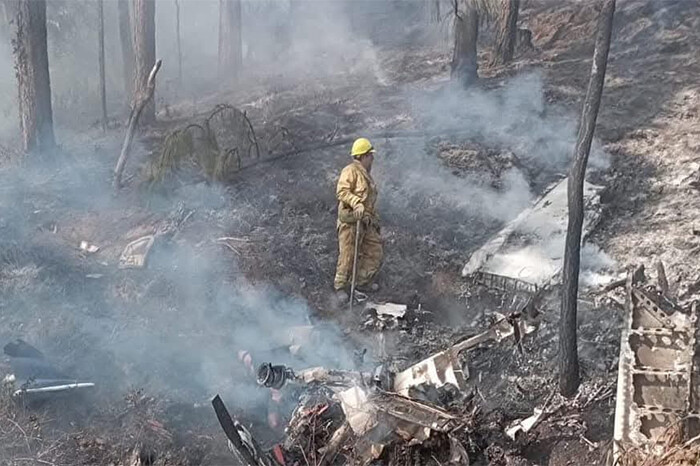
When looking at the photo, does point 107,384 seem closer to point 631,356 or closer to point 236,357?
point 236,357

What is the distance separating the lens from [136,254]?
878 cm

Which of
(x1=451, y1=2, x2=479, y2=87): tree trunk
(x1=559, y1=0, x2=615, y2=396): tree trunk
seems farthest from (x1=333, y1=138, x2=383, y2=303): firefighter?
(x1=451, y1=2, x2=479, y2=87): tree trunk

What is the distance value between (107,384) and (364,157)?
3.55m

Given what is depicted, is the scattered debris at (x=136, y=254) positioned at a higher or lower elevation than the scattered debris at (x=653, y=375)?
lower

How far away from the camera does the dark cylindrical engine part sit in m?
5.67

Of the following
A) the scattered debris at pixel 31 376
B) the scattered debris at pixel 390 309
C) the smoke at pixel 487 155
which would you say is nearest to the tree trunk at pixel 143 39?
the smoke at pixel 487 155

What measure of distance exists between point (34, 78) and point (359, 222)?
286 inches

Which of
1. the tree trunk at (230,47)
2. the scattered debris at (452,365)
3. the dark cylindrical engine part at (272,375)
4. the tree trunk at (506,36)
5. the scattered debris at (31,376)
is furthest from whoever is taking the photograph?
the tree trunk at (230,47)

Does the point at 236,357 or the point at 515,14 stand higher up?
the point at 515,14

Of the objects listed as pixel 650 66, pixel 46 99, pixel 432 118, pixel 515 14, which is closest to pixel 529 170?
pixel 432 118

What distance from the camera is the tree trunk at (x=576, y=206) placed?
535 centimetres

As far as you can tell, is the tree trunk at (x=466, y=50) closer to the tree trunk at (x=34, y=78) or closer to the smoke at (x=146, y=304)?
the smoke at (x=146, y=304)

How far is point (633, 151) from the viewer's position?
9.36 metres

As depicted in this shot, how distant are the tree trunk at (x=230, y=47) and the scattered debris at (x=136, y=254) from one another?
477 inches
